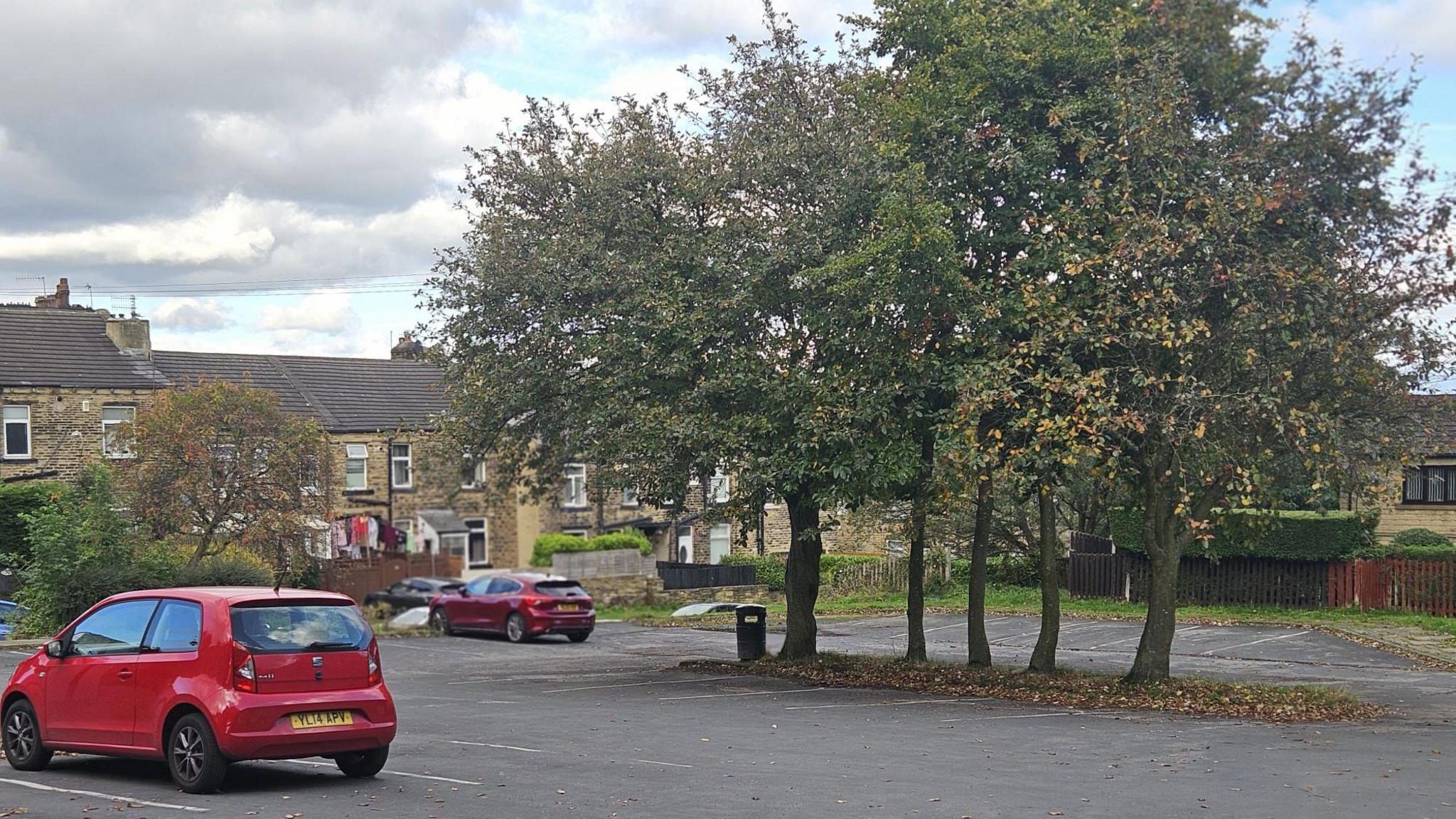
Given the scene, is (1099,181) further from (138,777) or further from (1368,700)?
(138,777)

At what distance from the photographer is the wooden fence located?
3659 centimetres

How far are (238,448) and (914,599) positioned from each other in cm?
1792

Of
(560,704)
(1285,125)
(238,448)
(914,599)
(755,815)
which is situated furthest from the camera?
(238,448)

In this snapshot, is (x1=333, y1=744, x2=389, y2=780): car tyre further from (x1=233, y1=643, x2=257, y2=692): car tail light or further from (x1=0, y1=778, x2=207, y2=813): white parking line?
(x1=0, y1=778, x2=207, y2=813): white parking line

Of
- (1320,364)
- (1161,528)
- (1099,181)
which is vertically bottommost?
(1161,528)

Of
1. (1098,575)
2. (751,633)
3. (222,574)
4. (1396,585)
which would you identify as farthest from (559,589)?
(1396,585)

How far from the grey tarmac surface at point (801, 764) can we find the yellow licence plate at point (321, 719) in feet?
1.81

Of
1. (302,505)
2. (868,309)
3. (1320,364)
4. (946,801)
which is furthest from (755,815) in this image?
(302,505)

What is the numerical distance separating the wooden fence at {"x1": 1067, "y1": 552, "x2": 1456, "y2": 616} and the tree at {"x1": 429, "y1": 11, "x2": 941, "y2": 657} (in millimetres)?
19553

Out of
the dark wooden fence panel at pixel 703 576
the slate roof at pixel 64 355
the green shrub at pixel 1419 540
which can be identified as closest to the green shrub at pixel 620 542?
the dark wooden fence panel at pixel 703 576

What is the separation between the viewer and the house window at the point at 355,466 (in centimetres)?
5141

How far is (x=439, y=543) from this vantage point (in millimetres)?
52844

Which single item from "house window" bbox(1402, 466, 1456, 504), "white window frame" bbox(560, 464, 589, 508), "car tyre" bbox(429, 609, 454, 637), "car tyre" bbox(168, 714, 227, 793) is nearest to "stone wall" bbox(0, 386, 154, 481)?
"car tyre" bbox(429, 609, 454, 637)

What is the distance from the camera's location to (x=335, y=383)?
2131 inches
